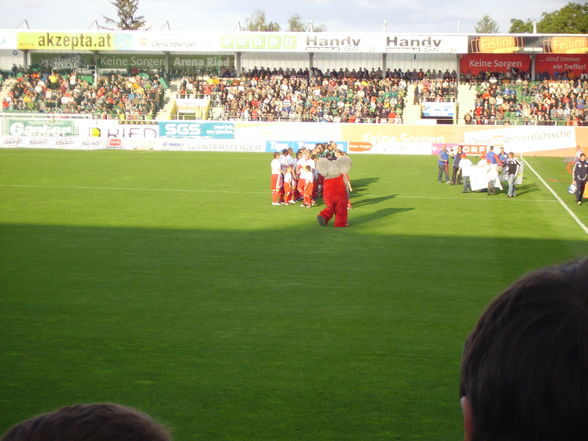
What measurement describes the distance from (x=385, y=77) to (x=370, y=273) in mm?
50712

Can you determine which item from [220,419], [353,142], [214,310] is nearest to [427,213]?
[214,310]

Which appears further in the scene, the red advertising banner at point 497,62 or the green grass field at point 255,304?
the red advertising banner at point 497,62

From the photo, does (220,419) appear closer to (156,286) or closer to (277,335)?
(277,335)

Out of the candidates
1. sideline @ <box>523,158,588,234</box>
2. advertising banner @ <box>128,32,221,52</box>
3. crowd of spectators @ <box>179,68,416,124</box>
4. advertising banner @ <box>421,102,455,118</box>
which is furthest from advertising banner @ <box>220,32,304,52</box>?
sideline @ <box>523,158,588,234</box>

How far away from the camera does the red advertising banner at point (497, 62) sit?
62406mm

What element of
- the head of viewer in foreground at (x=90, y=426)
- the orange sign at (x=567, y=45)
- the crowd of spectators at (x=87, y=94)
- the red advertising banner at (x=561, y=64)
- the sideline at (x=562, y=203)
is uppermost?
the orange sign at (x=567, y=45)

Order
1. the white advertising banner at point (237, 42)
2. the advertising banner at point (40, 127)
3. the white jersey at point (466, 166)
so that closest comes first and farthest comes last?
1. the white jersey at point (466, 166)
2. the advertising banner at point (40, 127)
3. the white advertising banner at point (237, 42)

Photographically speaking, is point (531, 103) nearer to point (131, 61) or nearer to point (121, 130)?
point (121, 130)

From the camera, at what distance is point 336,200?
18953 millimetres

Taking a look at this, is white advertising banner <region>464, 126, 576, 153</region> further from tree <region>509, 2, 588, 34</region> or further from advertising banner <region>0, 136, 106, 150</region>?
tree <region>509, 2, 588, 34</region>

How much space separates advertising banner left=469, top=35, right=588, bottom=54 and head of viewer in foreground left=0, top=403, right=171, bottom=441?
6058 cm

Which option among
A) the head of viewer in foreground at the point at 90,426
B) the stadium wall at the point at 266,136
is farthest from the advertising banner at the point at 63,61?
the head of viewer in foreground at the point at 90,426

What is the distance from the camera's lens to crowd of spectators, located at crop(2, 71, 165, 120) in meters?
58.0

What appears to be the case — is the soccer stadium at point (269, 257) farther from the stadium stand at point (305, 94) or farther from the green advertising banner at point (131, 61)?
the green advertising banner at point (131, 61)
